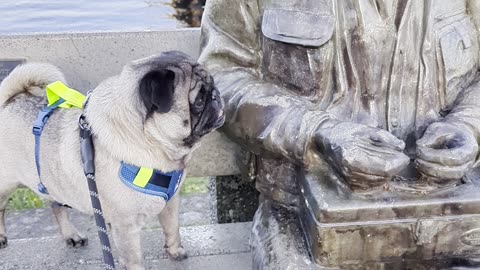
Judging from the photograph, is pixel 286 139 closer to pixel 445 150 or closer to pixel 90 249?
pixel 445 150

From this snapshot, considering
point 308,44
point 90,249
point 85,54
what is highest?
point 308,44

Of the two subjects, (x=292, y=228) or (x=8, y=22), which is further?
(x=8, y=22)

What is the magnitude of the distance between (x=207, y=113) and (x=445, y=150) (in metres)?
0.83

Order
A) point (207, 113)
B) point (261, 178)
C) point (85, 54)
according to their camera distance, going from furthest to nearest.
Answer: point (85, 54) → point (261, 178) → point (207, 113)

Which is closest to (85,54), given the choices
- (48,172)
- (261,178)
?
(48,172)

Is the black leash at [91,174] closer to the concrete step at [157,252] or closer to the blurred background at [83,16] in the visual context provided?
the concrete step at [157,252]

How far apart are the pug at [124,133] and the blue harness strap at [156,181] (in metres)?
0.02

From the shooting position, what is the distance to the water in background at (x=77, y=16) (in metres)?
5.13

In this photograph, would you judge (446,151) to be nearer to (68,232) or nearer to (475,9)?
(475,9)

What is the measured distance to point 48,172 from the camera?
2775 millimetres

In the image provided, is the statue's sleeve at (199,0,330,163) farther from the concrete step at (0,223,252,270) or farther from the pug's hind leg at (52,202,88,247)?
the pug's hind leg at (52,202,88,247)

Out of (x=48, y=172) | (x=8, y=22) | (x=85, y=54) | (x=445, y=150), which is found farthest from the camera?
(x=8, y=22)

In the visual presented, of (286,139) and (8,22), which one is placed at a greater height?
(286,139)

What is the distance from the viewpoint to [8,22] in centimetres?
521
